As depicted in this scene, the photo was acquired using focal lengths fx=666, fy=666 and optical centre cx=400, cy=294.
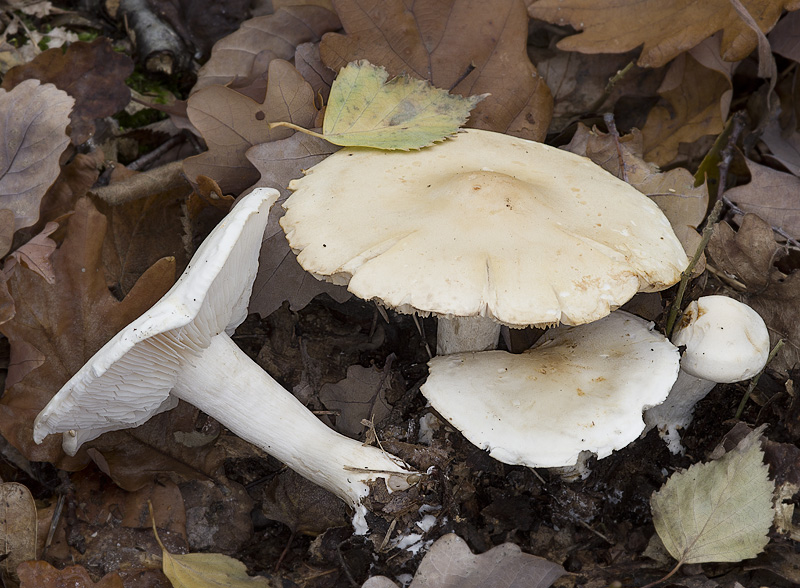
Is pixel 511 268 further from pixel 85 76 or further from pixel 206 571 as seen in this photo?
pixel 85 76

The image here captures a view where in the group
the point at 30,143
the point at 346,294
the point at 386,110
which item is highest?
the point at 386,110

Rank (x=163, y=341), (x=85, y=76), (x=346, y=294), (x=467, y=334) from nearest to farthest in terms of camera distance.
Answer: (x=163, y=341) → (x=467, y=334) → (x=346, y=294) → (x=85, y=76)

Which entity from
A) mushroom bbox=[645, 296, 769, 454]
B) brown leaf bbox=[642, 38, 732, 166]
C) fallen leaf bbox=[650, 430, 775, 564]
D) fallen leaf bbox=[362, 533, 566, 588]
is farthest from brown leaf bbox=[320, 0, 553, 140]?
fallen leaf bbox=[362, 533, 566, 588]

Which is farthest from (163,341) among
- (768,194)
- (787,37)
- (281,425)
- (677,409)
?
(787,37)

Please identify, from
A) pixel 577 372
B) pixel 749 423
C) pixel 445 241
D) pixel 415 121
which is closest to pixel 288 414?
pixel 445 241

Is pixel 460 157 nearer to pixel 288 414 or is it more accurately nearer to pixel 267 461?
pixel 288 414
